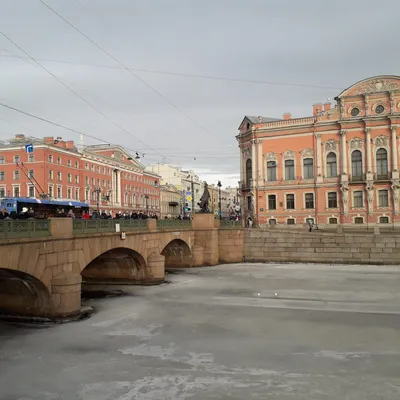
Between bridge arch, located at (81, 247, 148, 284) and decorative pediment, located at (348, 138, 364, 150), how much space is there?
99.5 ft

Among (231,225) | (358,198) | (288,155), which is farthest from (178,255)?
(358,198)

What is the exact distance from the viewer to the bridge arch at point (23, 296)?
16219 mm

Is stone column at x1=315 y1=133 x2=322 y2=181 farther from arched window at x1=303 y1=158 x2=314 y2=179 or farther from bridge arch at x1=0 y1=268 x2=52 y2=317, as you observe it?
bridge arch at x1=0 y1=268 x2=52 y2=317

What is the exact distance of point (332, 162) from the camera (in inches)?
1876

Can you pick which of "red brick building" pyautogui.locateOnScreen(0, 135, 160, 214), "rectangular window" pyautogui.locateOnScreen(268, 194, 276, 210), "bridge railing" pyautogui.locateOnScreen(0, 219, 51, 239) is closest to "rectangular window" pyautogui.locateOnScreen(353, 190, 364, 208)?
"rectangular window" pyautogui.locateOnScreen(268, 194, 276, 210)

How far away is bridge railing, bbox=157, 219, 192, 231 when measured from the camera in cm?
2854

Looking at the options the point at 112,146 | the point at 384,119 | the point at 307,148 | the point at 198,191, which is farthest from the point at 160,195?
the point at 384,119

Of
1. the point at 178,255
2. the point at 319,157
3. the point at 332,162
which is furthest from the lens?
the point at 319,157

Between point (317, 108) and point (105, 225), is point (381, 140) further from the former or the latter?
point (105, 225)

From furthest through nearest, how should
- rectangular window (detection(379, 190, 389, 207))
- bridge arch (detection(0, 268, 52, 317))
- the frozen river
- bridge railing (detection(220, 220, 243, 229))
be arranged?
rectangular window (detection(379, 190, 389, 207)), bridge railing (detection(220, 220, 243, 229)), bridge arch (detection(0, 268, 52, 317)), the frozen river

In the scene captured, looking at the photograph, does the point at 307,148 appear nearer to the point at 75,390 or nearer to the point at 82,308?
the point at 82,308

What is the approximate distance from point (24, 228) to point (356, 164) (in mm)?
40080

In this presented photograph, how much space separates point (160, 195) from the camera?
3888 inches

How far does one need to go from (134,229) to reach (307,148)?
98.5 feet
